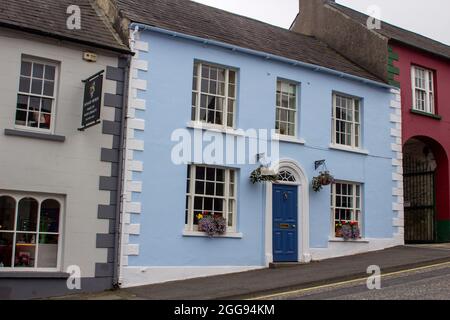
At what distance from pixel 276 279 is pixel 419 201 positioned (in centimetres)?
958

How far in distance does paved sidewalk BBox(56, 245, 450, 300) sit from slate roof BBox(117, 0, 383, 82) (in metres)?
5.66

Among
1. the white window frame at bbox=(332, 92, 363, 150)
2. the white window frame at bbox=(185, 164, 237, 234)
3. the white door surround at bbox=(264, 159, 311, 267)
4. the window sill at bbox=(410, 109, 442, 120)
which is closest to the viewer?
the white window frame at bbox=(185, 164, 237, 234)

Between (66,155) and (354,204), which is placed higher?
(66,155)

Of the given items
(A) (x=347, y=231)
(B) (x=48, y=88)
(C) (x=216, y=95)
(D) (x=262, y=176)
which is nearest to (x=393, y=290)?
(D) (x=262, y=176)

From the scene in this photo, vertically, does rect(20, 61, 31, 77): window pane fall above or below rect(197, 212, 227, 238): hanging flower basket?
above

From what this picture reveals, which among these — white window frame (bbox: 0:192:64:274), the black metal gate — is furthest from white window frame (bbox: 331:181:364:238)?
white window frame (bbox: 0:192:64:274)

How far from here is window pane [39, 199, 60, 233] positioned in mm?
11969

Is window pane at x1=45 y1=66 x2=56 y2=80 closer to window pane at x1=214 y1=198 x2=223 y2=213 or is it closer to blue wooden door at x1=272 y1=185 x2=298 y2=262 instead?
window pane at x1=214 y1=198 x2=223 y2=213

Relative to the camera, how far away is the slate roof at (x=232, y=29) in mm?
14360

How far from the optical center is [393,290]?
10.4 metres

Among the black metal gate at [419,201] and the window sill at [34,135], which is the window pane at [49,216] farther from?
the black metal gate at [419,201]

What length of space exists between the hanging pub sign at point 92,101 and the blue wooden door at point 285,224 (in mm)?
5404

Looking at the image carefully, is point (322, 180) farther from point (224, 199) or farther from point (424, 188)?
point (424, 188)
